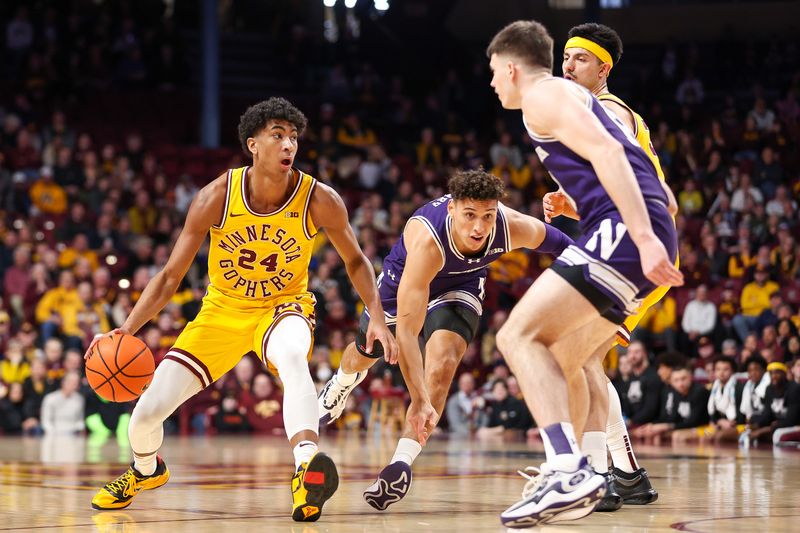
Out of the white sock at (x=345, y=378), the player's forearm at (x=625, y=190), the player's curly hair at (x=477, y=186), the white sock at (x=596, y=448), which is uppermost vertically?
the player's curly hair at (x=477, y=186)

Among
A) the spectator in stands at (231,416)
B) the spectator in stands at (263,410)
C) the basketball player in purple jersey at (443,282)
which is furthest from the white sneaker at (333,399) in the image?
the spectator in stands at (231,416)

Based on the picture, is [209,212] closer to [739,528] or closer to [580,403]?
[580,403]

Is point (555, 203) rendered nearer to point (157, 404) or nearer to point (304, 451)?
point (304, 451)

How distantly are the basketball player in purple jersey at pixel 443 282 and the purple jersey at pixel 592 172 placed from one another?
1043 mm

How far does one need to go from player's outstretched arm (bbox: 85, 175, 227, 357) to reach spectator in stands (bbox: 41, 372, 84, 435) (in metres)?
9.23

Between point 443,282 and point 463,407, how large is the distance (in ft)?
27.6

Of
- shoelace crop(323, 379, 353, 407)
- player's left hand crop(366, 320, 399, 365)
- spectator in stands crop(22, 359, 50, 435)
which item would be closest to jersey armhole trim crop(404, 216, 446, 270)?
player's left hand crop(366, 320, 399, 365)

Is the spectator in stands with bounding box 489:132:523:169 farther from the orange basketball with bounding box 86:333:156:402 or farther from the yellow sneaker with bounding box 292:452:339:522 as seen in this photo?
the yellow sneaker with bounding box 292:452:339:522

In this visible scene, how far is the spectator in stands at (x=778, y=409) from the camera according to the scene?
39.9 feet

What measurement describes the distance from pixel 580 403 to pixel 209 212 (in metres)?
2.07

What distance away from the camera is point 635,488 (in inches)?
239

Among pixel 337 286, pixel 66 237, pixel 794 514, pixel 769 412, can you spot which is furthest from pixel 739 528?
pixel 66 237

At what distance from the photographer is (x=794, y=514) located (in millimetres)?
5387

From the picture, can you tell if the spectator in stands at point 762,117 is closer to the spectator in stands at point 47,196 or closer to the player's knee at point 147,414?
the spectator in stands at point 47,196
